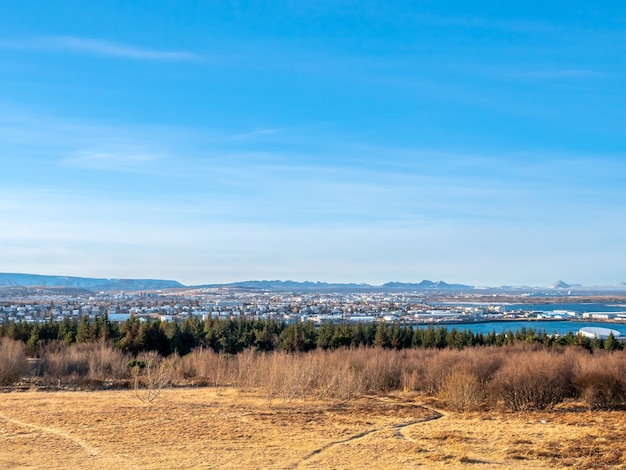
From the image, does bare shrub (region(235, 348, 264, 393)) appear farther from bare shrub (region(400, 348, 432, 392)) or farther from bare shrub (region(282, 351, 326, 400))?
bare shrub (region(400, 348, 432, 392))

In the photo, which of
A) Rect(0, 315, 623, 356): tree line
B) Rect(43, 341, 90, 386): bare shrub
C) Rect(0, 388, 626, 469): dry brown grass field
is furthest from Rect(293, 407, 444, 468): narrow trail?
Rect(43, 341, 90, 386): bare shrub

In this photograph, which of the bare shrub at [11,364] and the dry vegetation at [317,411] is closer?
Result: the dry vegetation at [317,411]

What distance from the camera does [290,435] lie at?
29.5 meters

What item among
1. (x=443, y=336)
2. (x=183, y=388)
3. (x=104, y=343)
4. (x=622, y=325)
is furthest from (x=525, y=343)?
(x=622, y=325)

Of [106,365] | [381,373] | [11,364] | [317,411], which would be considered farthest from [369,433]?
[106,365]

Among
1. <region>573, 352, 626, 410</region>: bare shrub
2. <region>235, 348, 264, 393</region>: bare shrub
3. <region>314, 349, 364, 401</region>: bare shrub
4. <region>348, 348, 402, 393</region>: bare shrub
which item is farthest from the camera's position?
<region>348, 348, 402, 393</region>: bare shrub

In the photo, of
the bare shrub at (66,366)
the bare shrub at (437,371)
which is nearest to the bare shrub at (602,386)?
the bare shrub at (437,371)

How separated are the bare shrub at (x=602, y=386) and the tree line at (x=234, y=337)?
64.6ft

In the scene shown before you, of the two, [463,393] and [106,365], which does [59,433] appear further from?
[106,365]

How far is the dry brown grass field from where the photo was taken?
24078 millimetres

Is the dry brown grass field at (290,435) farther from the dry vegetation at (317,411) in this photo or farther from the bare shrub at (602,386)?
the bare shrub at (602,386)

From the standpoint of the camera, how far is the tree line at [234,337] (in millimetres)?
67562

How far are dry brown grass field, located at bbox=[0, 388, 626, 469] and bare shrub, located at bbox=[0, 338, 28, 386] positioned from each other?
6.63m

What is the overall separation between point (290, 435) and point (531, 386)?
64.0 ft
